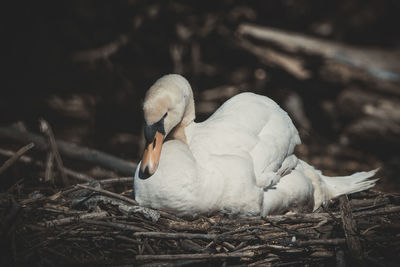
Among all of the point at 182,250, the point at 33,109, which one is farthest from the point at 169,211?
the point at 33,109

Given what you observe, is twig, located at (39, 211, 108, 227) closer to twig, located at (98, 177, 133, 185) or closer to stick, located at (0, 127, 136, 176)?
twig, located at (98, 177, 133, 185)

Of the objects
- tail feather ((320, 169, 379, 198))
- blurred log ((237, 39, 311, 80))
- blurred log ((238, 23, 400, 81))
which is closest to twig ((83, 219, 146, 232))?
tail feather ((320, 169, 379, 198))

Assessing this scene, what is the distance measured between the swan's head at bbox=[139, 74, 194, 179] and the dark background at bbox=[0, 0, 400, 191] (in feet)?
11.5

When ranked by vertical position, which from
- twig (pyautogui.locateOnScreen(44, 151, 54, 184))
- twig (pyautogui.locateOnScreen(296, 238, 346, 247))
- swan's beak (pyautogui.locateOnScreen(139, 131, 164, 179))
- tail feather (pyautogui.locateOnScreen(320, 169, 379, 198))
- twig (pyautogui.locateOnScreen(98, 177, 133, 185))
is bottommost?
twig (pyautogui.locateOnScreen(296, 238, 346, 247))

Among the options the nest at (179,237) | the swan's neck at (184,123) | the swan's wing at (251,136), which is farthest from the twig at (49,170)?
the swan's wing at (251,136)

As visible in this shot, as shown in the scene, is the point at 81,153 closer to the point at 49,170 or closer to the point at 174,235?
the point at 49,170

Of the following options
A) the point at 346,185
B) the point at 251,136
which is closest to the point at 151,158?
the point at 251,136

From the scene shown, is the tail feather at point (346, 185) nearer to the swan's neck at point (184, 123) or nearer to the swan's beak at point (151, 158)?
the swan's neck at point (184, 123)

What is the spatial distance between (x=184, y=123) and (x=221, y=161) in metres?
0.53

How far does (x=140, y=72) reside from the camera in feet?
23.2

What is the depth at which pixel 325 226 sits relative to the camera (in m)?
3.21

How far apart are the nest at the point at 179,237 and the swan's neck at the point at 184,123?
0.64 m

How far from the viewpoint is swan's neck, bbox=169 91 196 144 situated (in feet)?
11.8

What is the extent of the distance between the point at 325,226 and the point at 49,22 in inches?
213
